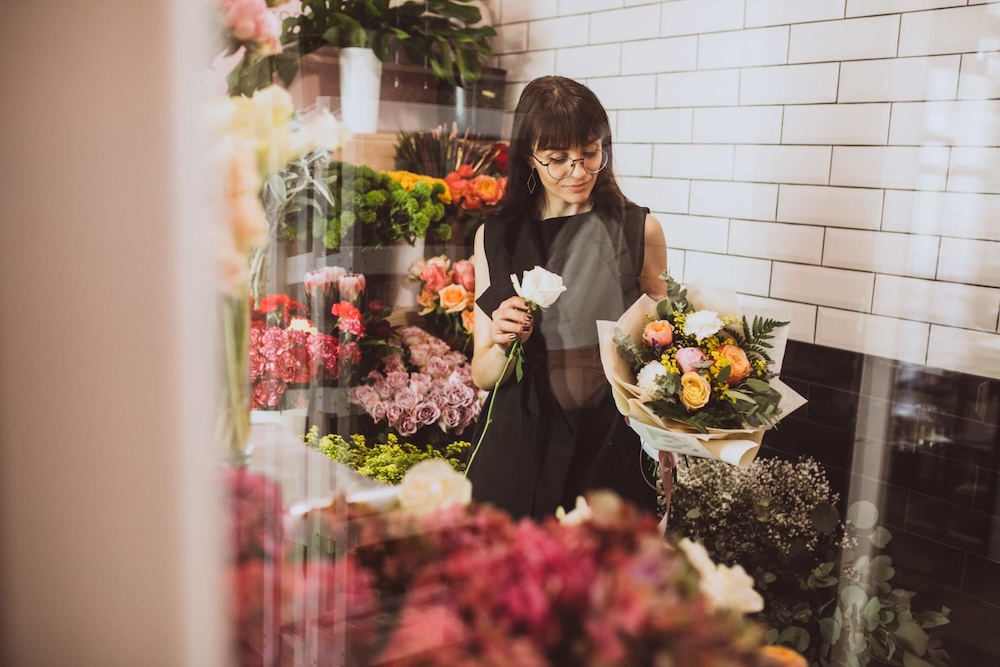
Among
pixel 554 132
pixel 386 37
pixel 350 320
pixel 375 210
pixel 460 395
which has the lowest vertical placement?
pixel 460 395

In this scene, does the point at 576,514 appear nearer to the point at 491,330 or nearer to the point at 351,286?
the point at 491,330

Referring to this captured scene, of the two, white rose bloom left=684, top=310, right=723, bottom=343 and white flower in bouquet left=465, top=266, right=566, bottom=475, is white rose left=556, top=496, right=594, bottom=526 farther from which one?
white rose bloom left=684, top=310, right=723, bottom=343

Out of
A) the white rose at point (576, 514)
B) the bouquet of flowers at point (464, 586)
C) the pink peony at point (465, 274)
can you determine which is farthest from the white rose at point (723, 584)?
the pink peony at point (465, 274)

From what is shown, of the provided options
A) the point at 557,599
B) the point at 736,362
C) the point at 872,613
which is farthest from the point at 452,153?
the point at 872,613

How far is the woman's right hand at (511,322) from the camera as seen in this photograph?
1.05 meters

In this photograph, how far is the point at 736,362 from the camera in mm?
1049

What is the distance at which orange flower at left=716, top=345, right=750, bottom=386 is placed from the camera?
104cm

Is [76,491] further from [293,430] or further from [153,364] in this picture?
[293,430]

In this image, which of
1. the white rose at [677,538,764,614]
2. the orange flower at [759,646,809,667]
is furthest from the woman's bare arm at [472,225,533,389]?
the orange flower at [759,646,809,667]

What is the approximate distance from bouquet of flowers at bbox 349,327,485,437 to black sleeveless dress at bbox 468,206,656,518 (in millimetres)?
45

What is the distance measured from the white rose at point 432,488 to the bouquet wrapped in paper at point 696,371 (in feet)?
0.76

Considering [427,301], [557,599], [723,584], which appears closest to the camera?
[557,599]

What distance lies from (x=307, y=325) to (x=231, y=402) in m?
0.13

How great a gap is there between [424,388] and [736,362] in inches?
16.3
